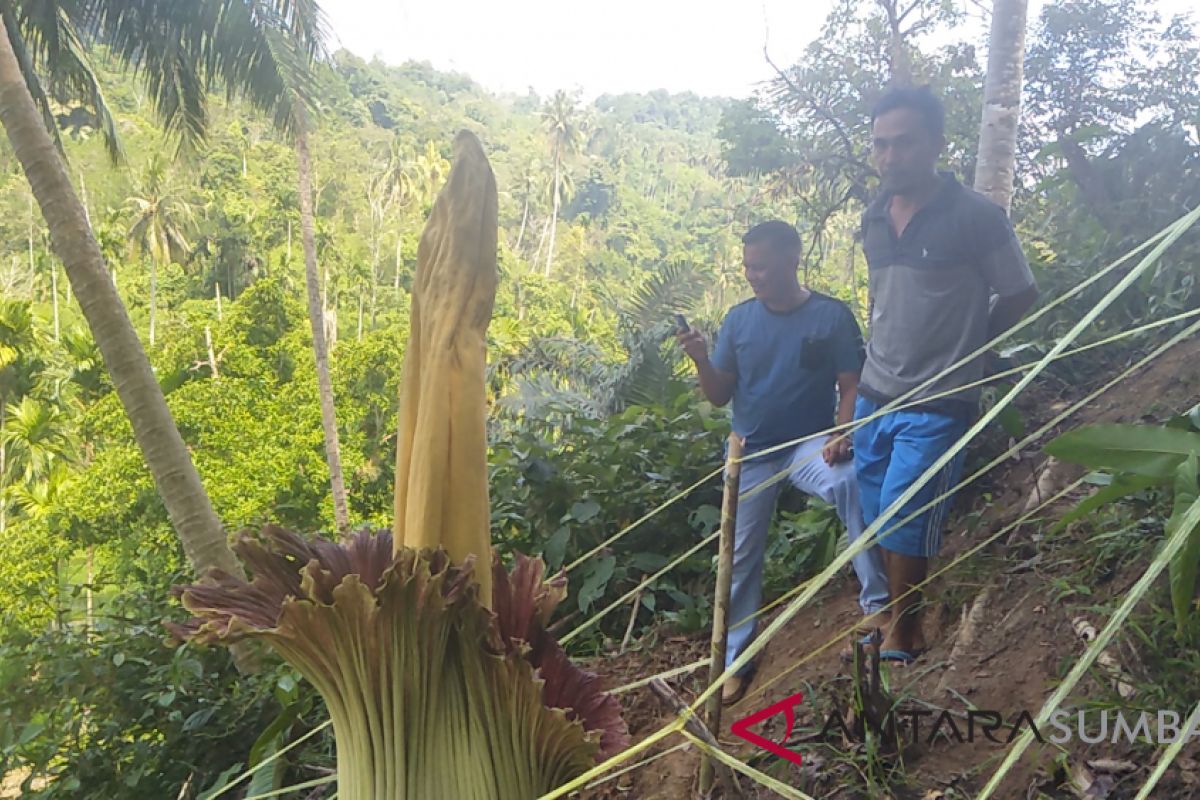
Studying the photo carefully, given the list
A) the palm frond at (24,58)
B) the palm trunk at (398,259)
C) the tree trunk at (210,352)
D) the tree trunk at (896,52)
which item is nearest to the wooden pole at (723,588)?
the tree trunk at (896,52)

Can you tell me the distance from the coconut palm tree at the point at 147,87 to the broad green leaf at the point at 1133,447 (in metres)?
1.51

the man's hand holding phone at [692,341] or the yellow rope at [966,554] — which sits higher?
the man's hand holding phone at [692,341]

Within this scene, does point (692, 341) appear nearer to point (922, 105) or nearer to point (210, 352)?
point (922, 105)

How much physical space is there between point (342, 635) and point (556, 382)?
426 cm

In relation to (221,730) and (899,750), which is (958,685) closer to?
(899,750)

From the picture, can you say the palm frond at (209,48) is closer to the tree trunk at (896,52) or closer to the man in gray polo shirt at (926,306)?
the tree trunk at (896,52)

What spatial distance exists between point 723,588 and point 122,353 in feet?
8.46

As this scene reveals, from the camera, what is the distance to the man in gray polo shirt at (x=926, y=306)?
1516 millimetres

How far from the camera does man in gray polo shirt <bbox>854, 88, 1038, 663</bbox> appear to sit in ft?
4.97

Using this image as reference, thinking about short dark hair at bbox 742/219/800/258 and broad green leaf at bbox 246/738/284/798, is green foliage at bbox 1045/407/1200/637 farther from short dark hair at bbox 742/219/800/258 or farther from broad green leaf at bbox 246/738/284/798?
short dark hair at bbox 742/219/800/258

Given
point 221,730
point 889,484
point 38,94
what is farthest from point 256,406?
point 889,484

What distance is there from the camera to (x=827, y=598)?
210 cm

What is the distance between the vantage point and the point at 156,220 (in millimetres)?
20625

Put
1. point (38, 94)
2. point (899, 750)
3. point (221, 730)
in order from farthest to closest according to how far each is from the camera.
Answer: point (38, 94) < point (221, 730) < point (899, 750)
